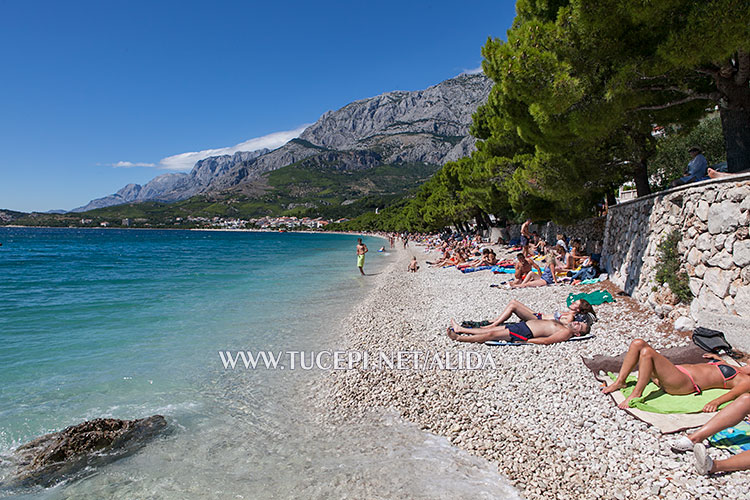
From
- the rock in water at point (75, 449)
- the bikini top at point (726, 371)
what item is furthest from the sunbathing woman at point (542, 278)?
the rock in water at point (75, 449)

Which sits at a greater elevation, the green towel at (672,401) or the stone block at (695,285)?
the stone block at (695,285)

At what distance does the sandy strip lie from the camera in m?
3.70

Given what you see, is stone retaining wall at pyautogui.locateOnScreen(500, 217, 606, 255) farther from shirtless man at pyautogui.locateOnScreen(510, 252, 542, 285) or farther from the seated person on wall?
the seated person on wall

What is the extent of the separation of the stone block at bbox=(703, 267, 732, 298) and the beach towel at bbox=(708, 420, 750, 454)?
2.64m

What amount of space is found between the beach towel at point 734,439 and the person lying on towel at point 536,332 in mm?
2968

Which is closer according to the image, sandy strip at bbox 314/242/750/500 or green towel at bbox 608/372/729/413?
sandy strip at bbox 314/242/750/500

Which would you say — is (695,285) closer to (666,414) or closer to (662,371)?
(662,371)

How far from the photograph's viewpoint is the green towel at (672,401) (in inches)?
166

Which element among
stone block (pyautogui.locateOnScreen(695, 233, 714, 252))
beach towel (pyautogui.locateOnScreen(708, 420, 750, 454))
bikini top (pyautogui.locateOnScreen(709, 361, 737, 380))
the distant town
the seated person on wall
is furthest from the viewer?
the distant town

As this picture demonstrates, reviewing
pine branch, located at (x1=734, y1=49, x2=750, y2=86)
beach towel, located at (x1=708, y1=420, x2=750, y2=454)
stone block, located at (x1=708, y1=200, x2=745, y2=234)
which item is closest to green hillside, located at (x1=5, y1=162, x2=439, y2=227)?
pine branch, located at (x1=734, y1=49, x2=750, y2=86)

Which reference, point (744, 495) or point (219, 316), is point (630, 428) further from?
point (219, 316)

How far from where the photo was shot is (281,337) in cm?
1014

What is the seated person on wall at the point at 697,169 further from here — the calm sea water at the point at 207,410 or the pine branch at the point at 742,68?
the calm sea water at the point at 207,410

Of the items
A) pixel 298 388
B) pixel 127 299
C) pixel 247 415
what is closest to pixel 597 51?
pixel 298 388
